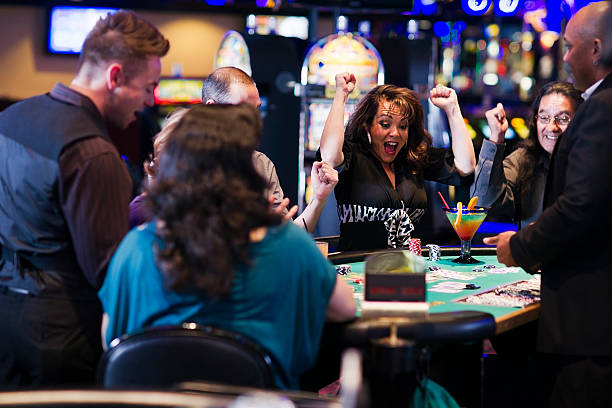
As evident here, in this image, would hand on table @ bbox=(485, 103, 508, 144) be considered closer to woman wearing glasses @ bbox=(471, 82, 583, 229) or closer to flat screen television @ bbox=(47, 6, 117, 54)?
woman wearing glasses @ bbox=(471, 82, 583, 229)

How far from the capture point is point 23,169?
182cm

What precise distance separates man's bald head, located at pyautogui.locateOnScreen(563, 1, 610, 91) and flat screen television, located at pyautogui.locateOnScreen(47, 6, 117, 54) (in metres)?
7.18

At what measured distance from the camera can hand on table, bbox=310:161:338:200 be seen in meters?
2.77

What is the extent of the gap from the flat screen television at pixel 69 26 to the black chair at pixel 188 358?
301 inches

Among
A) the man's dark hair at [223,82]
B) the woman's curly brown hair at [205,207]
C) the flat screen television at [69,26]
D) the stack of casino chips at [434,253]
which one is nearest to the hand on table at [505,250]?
the stack of casino chips at [434,253]

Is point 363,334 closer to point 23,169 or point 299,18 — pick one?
point 23,169

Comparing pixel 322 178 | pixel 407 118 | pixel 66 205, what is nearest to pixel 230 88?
pixel 322 178

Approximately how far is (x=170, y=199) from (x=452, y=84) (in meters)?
7.10

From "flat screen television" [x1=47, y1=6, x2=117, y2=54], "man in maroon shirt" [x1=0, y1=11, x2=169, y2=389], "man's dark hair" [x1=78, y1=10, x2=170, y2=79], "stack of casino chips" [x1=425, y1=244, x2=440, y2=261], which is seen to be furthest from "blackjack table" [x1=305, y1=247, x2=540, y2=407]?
"flat screen television" [x1=47, y1=6, x2=117, y2=54]

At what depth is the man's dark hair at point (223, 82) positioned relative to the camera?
2893 mm

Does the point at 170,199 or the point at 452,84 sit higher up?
the point at 452,84

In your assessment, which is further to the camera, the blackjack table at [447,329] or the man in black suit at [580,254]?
the man in black suit at [580,254]

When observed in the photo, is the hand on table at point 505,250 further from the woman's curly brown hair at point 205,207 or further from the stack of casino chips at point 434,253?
the woman's curly brown hair at point 205,207

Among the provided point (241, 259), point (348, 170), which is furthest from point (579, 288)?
point (348, 170)
